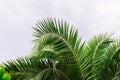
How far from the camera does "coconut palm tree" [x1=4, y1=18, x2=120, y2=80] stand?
12797 millimetres

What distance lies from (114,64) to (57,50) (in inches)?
66.6

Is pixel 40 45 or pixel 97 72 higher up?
pixel 40 45

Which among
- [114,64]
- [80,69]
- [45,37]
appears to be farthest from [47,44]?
[114,64]

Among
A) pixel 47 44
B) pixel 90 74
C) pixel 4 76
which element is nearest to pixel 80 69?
pixel 90 74

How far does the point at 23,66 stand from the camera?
12938mm

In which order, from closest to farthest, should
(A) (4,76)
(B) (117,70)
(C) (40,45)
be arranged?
(A) (4,76), (C) (40,45), (B) (117,70)

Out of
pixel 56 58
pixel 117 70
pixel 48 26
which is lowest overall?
pixel 117 70

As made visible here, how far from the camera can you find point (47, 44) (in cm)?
1277

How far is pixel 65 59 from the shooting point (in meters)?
13.1

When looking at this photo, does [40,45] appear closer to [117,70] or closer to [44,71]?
[44,71]

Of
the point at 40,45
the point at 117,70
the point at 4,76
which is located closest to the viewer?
the point at 4,76

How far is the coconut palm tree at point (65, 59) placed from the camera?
12797 mm

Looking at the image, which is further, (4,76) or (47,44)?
(47,44)

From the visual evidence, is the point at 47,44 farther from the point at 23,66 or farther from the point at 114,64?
the point at 114,64
